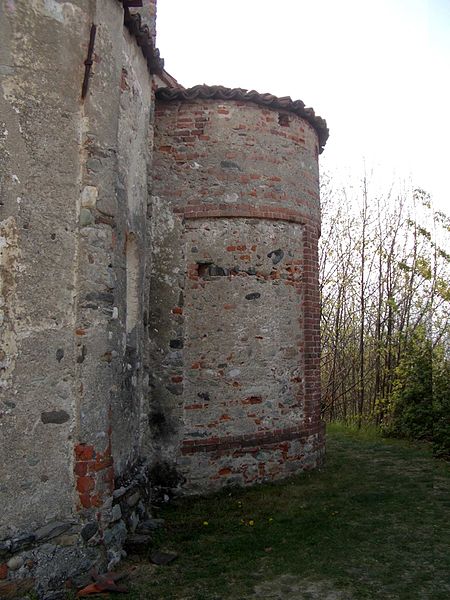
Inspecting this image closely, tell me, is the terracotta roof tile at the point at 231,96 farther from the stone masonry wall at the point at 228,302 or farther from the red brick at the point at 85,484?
the red brick at the point at 85,484

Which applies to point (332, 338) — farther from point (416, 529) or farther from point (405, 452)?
point (416, 529)

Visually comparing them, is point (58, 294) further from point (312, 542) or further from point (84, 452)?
point (312, 542)

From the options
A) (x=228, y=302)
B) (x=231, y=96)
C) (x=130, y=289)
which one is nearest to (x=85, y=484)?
(x=130, y=289)

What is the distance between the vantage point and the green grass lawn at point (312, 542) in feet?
13.8

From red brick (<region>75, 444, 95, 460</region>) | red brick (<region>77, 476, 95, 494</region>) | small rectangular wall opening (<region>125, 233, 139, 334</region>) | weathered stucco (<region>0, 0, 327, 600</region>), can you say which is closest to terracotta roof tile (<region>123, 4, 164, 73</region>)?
weathered stucco (<region>0, 0, 327, 600</region>)

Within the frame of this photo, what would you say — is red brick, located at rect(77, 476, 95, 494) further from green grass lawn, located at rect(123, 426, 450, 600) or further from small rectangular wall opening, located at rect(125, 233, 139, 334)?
small rectangular wall opening, located at rect(125, 233, 139, 334)

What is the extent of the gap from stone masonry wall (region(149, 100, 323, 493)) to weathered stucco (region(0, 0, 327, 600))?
0.08ft

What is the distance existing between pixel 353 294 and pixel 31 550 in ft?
40.5

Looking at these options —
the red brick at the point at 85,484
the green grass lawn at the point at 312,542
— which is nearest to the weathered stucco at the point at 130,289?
the red brick at the point at 85,484

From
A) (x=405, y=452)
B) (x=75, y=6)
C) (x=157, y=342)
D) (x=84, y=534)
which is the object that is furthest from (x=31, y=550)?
(x=405, y=452)

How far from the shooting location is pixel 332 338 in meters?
15.5

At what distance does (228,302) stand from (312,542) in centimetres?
303

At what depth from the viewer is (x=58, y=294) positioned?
167 inches

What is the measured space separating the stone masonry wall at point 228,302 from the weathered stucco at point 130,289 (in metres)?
0.03
